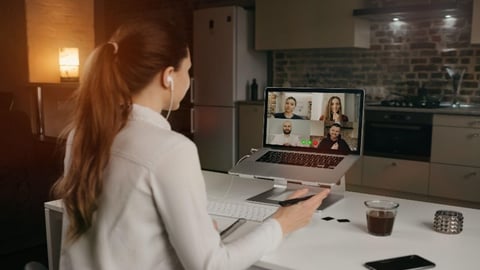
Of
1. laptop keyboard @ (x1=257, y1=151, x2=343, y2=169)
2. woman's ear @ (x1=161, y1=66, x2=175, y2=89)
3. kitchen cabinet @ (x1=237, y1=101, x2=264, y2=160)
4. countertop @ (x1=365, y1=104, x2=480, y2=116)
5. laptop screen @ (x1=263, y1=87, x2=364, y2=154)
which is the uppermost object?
woman's ear @ (x1=161, y1=66, x2=175, y2=89)

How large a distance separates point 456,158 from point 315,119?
2.36 m

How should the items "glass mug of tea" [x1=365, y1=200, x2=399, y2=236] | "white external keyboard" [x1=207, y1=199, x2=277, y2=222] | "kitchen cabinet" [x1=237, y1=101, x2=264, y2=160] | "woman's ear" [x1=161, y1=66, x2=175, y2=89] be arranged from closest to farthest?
1. "woman's ear" [x1=161, y1=66, x2=175, y2=89]
2. "glass mug of tea" [x1=365, y1=200, x2=399, y2=236]
3. "white external keyboard" [x1=207, y1=199, x2=277, y2=222]
4. "kitchen cabinet" [x1=237, y1=101, x2=264, y2=160]

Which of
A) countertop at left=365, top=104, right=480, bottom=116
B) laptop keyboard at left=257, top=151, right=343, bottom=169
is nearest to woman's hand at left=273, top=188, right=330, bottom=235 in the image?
laptop keyboard at left=257, top=151, right=343, bottom=169

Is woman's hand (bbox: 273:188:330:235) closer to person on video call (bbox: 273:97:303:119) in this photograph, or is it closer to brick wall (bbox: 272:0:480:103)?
person on video call (bbox: 273:97:303:119)

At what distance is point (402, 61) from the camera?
4.61 meters

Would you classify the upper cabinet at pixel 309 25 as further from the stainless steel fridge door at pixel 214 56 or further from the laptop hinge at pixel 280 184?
the laptop hinge at pixel 280 184

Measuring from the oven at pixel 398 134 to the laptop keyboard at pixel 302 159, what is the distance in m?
2.32

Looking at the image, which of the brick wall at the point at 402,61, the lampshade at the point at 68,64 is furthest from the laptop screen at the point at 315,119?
the lampshade at the point at 68,64

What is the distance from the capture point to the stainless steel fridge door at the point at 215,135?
202 inches

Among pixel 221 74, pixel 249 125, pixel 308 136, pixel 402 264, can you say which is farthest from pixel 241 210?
pixel 221 74

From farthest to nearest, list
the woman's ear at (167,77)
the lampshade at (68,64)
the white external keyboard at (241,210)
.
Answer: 1. the lampshade at (68,64)
2. the white external keyboard at (241,210)
3. the woman's ear at (167,77)

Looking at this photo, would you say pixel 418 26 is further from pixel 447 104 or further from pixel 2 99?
pixel 2 99

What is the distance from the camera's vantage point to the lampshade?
6.50m

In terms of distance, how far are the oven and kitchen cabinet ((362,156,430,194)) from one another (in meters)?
0.05
